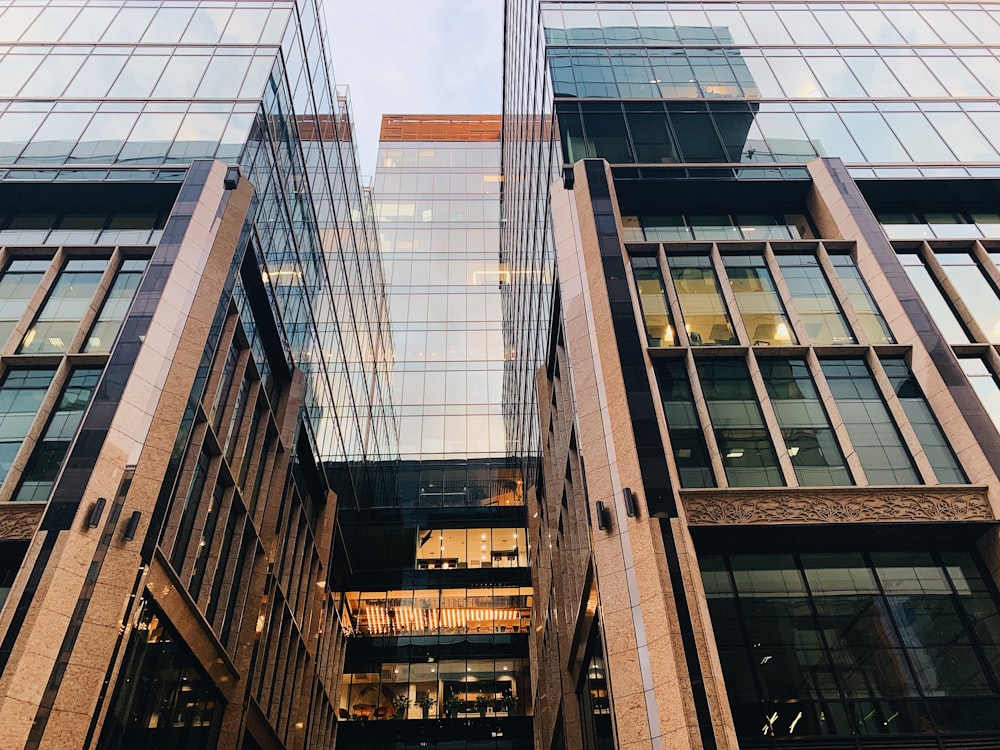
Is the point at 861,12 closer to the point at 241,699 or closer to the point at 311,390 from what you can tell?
the point at 311,390

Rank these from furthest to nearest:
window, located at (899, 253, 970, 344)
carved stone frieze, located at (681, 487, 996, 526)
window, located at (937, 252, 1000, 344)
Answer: window, located at (937, 252, 1000, 344), window, located at (899, 253, 970, 344), carved stone frieze, located at (681, 487, 996, 526)

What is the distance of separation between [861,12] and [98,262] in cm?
4175

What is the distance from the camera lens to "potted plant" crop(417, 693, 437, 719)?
4851 centimetres

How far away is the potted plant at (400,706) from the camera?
159ft

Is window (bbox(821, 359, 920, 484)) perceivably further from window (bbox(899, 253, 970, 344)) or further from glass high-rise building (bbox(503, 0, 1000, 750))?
window (bbox(899, 253, 970, 344))

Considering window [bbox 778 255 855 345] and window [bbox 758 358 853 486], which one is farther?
window [bbox 778 255 855 345]

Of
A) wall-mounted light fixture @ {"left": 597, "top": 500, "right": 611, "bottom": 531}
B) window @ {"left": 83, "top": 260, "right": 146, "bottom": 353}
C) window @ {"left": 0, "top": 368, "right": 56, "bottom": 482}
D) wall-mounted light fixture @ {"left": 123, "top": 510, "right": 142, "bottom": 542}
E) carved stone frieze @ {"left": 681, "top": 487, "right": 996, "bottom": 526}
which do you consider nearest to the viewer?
wall-mounted light fixture @ {"left": 123, "top": 510, "right": 142, "bottom": 542}

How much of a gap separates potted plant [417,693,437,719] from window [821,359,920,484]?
35355 millimetres

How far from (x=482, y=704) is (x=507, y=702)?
5.46 feet

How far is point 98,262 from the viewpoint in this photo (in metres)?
28.1


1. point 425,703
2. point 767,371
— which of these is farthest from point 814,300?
point 425,703

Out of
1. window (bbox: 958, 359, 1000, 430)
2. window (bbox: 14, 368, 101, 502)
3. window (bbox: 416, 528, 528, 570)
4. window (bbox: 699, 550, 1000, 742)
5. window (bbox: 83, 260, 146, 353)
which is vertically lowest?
window (bbox: 699, 550, 1000, 742)

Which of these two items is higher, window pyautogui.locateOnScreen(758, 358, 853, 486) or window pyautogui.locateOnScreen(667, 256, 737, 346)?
window pyautogui.locateOnScreen(667, 256, 737, 346)

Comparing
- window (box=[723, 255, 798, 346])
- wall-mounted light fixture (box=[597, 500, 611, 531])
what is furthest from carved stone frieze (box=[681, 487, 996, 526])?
window (box=[723, 255, 798, 346])
